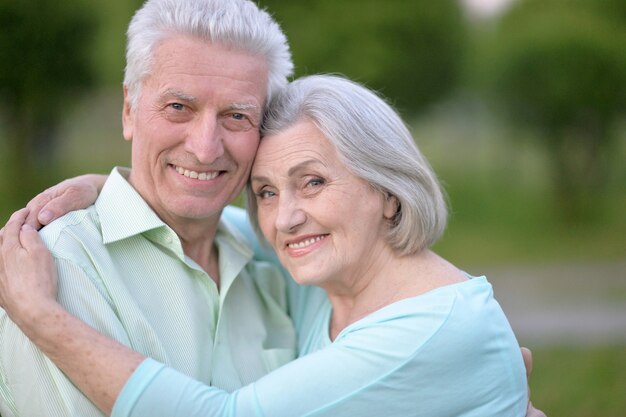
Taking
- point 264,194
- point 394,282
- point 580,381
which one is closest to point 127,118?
point 264,194

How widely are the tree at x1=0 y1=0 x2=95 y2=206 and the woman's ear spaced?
9038 millimetres

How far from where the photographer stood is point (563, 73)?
10.4 meters

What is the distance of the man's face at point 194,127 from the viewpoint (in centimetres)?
265

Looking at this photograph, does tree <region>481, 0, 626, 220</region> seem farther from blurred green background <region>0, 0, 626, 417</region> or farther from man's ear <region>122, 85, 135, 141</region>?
man's ear <region>122, 85, 135, 141</region>

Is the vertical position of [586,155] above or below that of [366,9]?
below

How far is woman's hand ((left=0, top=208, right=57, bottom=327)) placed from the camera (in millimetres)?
2273

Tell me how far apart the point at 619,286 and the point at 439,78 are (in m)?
3.39

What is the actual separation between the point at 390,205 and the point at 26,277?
120 centimetres

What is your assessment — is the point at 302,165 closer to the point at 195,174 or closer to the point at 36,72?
the point at 195,174

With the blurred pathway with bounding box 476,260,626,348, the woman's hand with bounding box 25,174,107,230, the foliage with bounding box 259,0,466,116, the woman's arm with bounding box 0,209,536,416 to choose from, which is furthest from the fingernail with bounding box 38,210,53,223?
the foliage with bounding box 259,0,466,116

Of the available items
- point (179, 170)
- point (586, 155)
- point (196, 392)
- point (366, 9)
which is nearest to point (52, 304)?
point (196, 392)

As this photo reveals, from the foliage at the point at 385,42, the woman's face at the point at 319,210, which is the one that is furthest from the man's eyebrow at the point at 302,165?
the foliage at the point at 385,42

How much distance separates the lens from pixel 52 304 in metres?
2.28

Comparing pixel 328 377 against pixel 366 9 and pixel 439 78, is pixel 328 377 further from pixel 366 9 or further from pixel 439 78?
pixel 439 78
